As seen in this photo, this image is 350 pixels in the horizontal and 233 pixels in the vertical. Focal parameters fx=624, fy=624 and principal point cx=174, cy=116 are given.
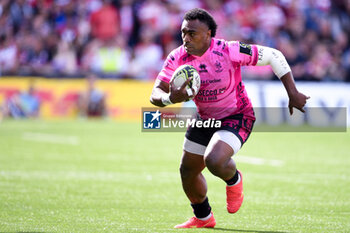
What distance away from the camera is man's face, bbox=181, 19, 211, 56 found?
263 inches

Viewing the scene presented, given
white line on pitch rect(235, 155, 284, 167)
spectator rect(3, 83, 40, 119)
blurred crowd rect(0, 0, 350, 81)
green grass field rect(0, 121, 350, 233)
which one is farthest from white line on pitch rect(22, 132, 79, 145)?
white line on pitch rect(235, 155, 284, 167)

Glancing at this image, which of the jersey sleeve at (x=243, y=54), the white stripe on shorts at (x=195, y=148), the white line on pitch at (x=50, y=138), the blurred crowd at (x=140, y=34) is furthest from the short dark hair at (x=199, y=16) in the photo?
the blurred crowd at (x=140, y=34)

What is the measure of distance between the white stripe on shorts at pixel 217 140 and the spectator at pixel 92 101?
45.0 ft

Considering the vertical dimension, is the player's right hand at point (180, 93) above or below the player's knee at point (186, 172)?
above

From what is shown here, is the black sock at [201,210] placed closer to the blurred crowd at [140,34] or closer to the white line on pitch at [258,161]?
the white line on pitch at [258,161]

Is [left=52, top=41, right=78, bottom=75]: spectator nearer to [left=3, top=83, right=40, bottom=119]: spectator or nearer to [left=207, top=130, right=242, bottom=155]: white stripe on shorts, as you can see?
[left=3, top=83, right=40, bottom=119]: spectator

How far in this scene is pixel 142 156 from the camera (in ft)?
45.4

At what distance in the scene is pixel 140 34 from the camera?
23.3m

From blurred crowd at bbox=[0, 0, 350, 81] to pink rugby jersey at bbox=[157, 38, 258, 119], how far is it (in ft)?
46.4

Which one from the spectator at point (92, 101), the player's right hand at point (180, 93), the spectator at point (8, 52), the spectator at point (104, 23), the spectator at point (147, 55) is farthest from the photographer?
the spectator at point (104, 23)

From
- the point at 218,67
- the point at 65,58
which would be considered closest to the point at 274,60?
the point at 218,67

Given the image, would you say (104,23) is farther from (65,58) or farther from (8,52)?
(8,52)

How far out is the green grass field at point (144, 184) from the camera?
7082 millimetres

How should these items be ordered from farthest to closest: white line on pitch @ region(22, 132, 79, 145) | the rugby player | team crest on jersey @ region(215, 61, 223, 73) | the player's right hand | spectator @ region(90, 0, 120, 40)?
spectator @ region(90, 0, 120, 40) < white line on pitch @ region(22, 132, 79, 145) < team crest on jersey @ region(215, 61, 223, 73) < the rugby player < the player's right hand
